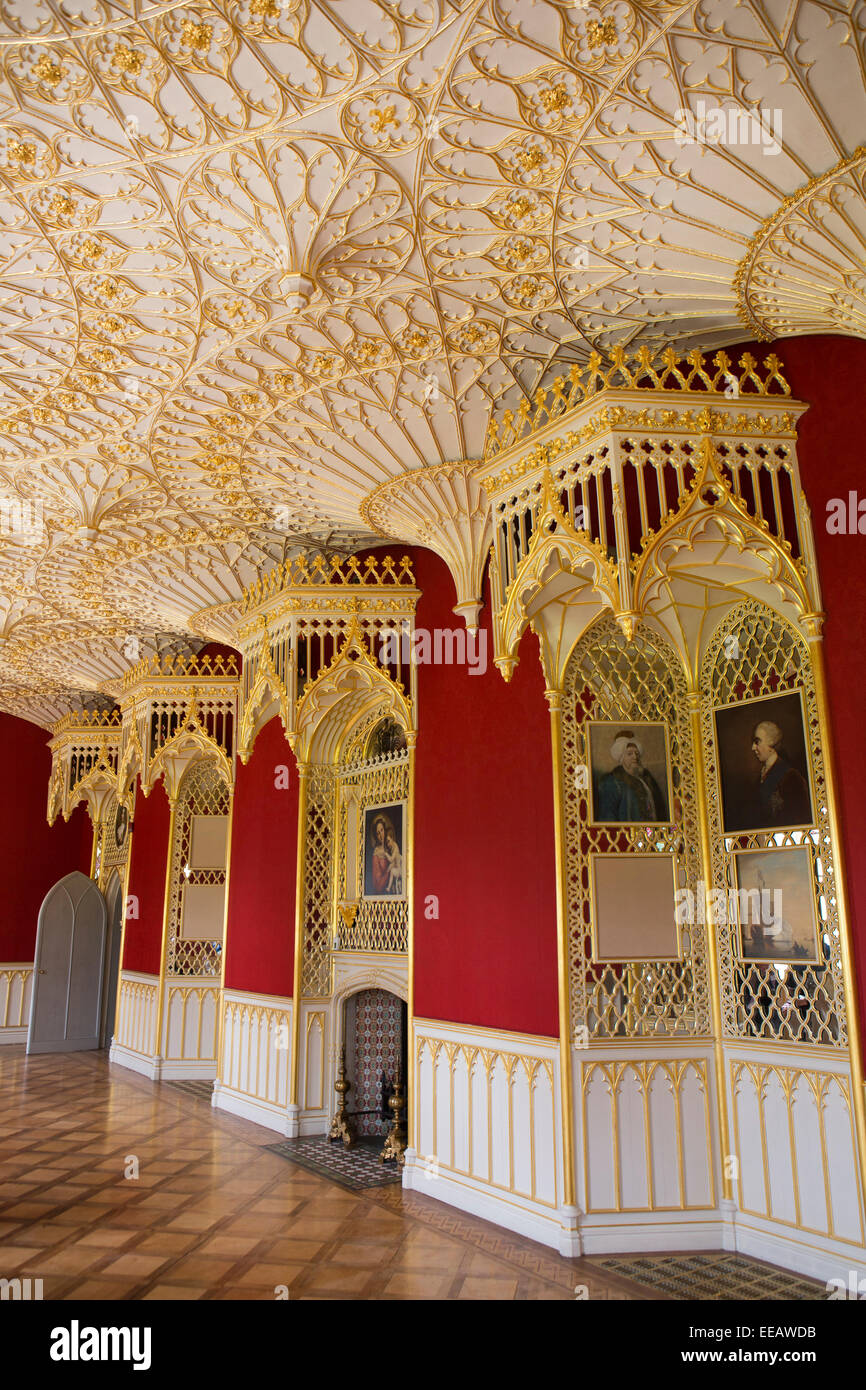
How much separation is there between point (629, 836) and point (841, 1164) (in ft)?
7.45

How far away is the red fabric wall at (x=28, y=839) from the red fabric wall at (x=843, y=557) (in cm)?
1554

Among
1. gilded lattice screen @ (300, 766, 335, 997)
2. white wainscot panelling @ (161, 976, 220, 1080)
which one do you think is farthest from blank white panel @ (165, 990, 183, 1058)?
gilded lattice screen @ (300, 766, 335, 997)

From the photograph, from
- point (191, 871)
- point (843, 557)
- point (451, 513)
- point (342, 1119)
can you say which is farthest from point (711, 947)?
point (191, 871)

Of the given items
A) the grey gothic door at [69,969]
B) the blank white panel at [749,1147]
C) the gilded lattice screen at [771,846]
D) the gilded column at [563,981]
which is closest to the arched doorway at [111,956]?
the grey gothic door at [69,969]

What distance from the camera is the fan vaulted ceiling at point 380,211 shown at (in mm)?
3982

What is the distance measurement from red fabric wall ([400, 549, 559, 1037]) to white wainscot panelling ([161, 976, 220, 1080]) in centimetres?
613

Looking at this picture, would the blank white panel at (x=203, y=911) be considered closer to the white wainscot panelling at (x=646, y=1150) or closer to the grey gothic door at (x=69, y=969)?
the grey gothic door at (x=69, y=969)

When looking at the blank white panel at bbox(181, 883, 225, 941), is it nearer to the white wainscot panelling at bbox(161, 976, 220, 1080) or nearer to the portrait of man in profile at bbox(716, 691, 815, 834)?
the white wainscot panelling at bbox(161, 976, 220, 1080)

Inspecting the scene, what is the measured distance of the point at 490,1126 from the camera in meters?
6.90

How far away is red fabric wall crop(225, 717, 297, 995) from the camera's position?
33.8 ft

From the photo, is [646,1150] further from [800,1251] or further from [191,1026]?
[191,1026]
